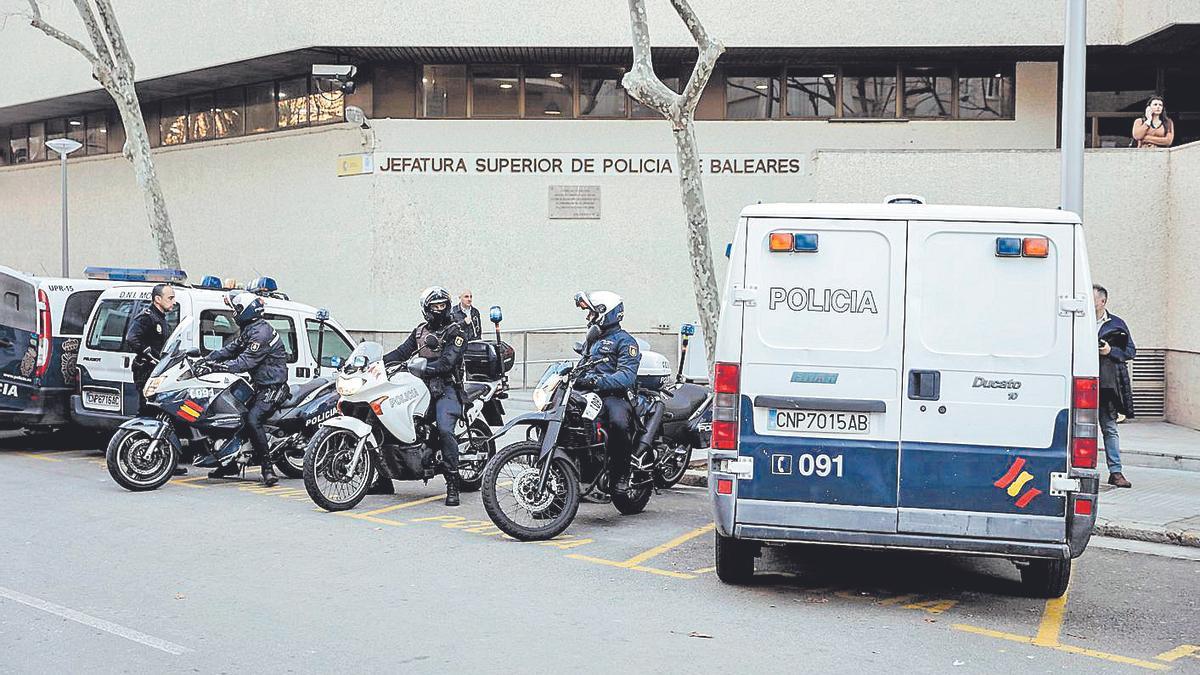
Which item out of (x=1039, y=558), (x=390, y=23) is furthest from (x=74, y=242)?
(x=1039, y=558)

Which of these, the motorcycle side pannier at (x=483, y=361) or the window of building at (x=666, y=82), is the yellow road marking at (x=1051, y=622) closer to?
the motorcycle side pannier at (x=483, y=361)

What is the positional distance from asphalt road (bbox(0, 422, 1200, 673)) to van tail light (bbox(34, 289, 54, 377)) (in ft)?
10.8

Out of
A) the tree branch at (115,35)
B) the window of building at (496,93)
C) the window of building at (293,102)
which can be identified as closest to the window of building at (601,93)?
the window of building at (496,93)

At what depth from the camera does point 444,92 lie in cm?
2014

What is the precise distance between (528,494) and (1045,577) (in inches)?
138

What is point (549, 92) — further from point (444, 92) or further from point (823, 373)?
point (823, 373)

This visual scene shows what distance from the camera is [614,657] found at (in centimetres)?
570

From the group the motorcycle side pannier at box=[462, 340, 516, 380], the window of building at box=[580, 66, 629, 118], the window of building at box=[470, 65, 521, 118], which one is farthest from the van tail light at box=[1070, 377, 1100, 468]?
the window of building at box=[470, 65, 521, 118]

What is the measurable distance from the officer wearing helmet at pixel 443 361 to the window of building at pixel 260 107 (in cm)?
1330

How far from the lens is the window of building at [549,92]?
65.3ft

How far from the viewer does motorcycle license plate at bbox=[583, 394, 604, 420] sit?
8.75 metres

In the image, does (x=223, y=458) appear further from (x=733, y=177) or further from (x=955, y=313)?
(x=733, y=177)

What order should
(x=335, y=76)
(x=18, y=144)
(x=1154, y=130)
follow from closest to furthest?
(x=1154, y=130) < (x=335, y=76) < (x=18, y=144)

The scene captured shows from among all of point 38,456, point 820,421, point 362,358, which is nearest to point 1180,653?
point 820,421
